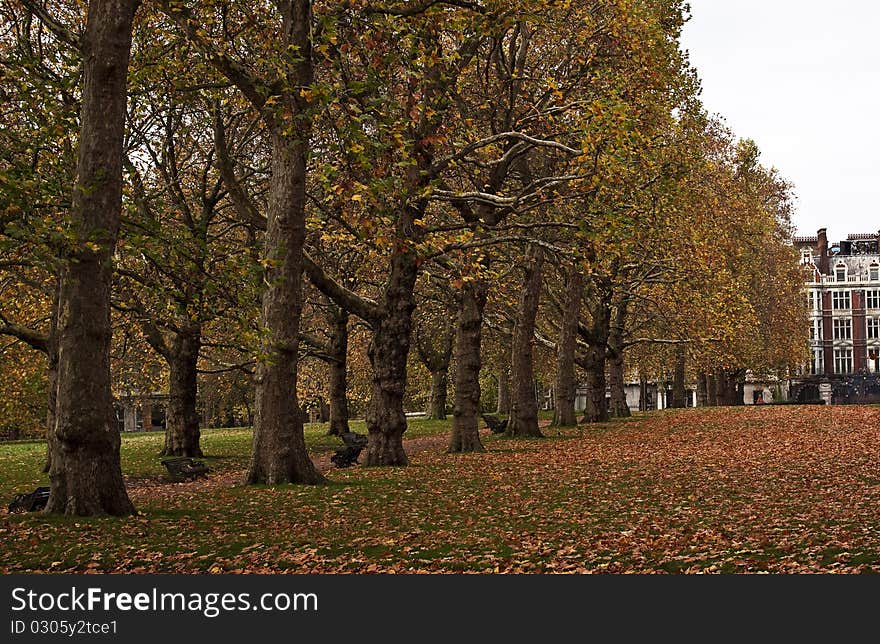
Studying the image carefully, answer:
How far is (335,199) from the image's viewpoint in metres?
16.6

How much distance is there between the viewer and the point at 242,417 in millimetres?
87625

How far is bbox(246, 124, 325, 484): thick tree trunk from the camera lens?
60.0 feet

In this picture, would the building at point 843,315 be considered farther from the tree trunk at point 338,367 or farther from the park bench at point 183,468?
the park bench at point 183,468

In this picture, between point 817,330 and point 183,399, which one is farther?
point 817,330

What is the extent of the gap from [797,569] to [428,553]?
397 centimetres

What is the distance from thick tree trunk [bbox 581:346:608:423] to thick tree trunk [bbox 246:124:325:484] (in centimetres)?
2619

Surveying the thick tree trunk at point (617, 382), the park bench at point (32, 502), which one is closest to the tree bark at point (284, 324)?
the park bench at point (32, 502)

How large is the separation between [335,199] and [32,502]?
7.11 m

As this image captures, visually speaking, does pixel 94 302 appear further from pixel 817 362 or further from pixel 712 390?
pixel 817 362

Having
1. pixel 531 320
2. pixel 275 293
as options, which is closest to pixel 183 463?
pixel 275 293

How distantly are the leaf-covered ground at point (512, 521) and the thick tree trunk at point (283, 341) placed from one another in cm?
73

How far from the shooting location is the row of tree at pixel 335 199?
13.4 metres

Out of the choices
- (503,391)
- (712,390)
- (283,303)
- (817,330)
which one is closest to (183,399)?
(283,303)

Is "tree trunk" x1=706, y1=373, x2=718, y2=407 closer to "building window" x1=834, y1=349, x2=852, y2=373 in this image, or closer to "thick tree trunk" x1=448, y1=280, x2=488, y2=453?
"building window" x1=834, y1=349, x2=852, y2=373
